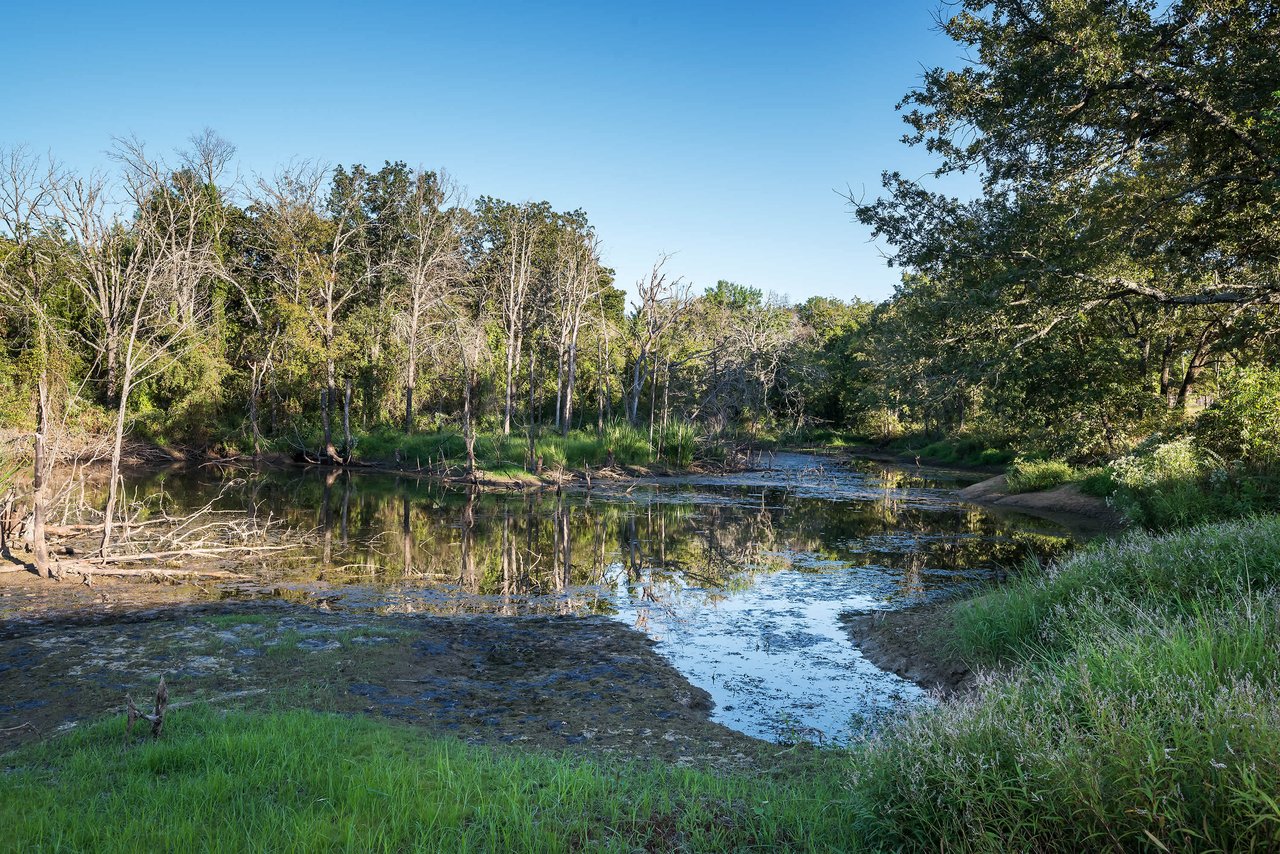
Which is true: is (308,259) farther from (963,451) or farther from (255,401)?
(963,451)

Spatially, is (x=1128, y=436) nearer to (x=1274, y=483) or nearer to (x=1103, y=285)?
(x=1103, y=285)

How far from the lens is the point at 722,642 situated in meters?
10.4

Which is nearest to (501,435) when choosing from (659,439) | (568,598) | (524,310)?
(659,439)

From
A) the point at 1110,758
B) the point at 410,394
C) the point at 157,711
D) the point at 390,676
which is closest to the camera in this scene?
the point at 1110,758

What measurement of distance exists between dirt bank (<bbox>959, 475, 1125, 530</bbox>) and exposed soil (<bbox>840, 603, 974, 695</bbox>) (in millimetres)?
12905

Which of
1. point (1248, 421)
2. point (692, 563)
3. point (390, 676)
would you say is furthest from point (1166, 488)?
point (390, 676)

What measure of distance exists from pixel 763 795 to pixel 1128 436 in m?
26.3

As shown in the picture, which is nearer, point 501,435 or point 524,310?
point 501,435

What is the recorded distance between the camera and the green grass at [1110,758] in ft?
10.9

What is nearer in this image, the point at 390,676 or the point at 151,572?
the point at 390,676

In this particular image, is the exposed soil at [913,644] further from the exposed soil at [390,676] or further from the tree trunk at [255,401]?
the tree trunk at [255,401]

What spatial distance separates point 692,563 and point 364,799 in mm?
12095

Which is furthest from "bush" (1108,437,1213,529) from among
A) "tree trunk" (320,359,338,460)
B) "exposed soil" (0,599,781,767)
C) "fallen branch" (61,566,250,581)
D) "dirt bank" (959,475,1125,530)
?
"tree trunk" (320,359,338,460)

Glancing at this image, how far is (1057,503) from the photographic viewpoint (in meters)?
25.6
